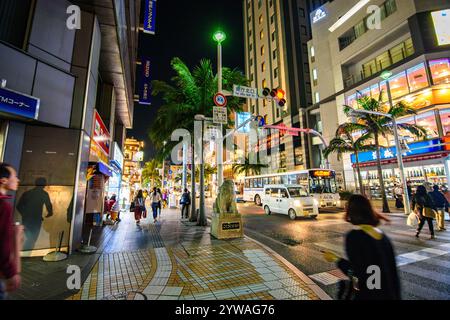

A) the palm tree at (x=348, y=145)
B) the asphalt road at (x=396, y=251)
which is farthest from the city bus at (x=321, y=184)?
the asphalt road at (x=396, y=251)

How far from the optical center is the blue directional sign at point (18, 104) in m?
5.34

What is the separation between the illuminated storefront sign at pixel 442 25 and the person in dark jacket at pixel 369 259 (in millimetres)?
24845

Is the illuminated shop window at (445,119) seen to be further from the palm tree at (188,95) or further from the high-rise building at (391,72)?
the palm tree at (188,95)

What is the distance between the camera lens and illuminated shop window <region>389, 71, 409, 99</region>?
1965cm

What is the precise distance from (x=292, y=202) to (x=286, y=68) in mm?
29827

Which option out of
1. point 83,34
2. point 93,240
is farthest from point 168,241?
point 83,34

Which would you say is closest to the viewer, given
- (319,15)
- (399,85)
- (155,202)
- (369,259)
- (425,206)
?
(369,259)

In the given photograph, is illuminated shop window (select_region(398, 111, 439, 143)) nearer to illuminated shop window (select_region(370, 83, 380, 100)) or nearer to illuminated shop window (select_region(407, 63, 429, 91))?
illuminated shop window (select_region(407, 63, 429, 91))

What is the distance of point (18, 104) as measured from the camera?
5.63m

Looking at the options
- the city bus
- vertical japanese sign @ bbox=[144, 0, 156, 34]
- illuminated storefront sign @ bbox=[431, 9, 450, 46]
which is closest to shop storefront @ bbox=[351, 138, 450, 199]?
the city bus

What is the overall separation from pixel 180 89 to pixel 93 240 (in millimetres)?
9260

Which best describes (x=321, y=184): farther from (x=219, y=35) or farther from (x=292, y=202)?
(x=219, y=35)

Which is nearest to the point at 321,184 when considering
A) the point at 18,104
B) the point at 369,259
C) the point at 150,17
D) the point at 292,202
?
the point at 292,202

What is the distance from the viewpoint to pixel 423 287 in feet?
13.8
